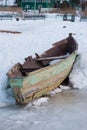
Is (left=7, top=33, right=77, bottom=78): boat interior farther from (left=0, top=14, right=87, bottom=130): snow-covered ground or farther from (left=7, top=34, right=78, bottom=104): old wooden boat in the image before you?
(left=0, top=14, right=87, bottom=130): snow-covered ground

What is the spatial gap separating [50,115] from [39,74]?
129 centimetres

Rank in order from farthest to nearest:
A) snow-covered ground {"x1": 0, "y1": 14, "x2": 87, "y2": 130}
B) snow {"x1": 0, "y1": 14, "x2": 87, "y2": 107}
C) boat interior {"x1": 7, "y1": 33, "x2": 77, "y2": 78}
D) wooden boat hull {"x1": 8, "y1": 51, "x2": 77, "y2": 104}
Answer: snow {"x1": 0, "y1": 14, "x2": 87, "y2": 107} → boat interior {"x1": 7, "y1": 33, "x2": 77, "y2": 78} → wooden boat hull {"x1": 8, "y1": 51, "x2": 77, "y2": 104} → snow-covered ground {"x1": 0, "y1": 14, "x2": 87, "y2": 130}

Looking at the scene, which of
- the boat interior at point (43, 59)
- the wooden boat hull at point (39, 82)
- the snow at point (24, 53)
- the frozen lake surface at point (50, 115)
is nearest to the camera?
the frozen lake surface at point (50, 115)

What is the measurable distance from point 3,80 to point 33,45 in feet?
14.1

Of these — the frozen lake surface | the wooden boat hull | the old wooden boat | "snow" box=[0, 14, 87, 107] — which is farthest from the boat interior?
the frozen lake surface

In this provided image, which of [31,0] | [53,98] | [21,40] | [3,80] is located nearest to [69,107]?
[53,98]

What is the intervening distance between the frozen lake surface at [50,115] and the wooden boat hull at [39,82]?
1.03 feet

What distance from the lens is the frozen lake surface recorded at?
34.9ft

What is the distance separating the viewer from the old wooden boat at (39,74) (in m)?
11.7

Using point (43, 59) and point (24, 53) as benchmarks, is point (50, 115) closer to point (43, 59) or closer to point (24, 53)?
point (43, 59)

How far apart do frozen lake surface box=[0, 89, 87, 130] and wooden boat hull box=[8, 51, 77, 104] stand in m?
0.32

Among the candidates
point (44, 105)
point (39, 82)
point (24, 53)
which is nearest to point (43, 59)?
point (24, 53)

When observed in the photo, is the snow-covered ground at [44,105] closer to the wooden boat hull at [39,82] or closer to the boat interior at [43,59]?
the wooden boat hull at [39,82]

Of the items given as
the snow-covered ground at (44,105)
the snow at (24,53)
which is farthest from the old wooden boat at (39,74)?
the snow at (24,53)
